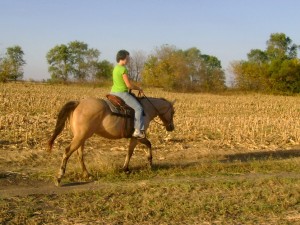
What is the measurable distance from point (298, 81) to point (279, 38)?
15.7 metres

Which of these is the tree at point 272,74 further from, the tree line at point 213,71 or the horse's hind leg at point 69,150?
the horse's hind leg at point 69,150

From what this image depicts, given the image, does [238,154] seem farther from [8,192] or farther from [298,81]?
[298,81]

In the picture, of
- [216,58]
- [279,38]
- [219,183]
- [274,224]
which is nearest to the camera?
[274,224]

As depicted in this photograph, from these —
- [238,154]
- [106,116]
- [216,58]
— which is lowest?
[238,154]

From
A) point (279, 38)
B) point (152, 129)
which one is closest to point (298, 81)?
point (279, 38)

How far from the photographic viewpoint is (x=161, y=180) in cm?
894

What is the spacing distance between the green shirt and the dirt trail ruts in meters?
2.08

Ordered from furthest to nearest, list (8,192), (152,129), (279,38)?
(279,38)
(152,129)
(8,192)

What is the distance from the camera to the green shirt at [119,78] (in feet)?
30.8

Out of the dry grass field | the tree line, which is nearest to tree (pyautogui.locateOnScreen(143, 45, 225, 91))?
the tree line

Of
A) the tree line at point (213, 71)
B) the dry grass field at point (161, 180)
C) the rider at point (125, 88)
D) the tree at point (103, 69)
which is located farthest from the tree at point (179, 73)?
the rider at point (125, 88)

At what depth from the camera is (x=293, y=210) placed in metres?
6.95

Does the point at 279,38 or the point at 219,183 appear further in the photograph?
the point at 279,38

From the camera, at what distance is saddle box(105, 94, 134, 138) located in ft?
30.7
